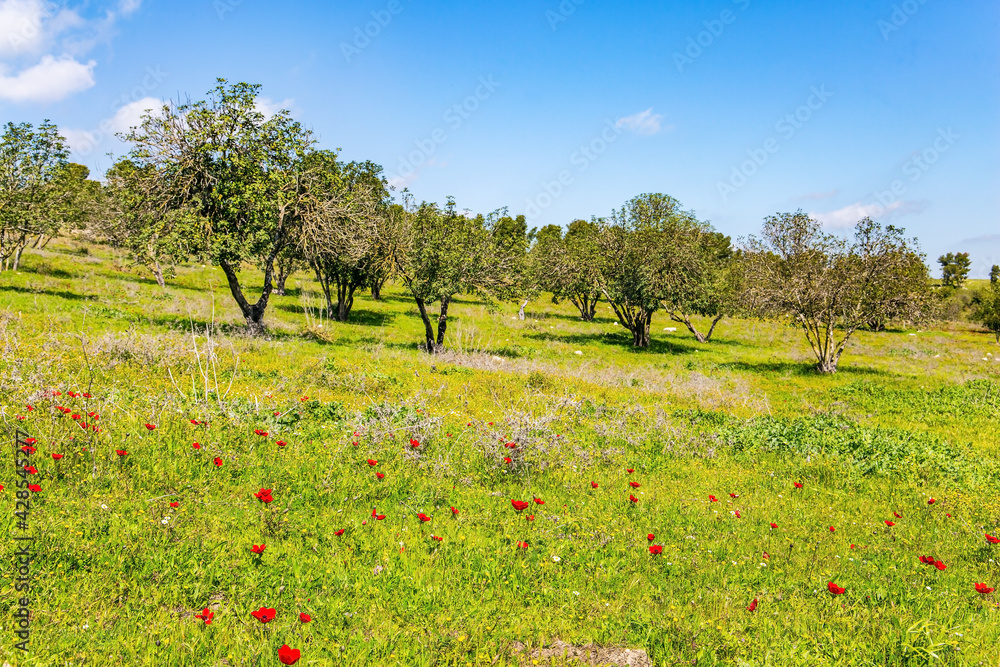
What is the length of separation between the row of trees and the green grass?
9000 millimetres

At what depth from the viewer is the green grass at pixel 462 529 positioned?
3998 mm

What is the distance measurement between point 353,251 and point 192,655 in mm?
20006

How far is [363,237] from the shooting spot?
23062mm

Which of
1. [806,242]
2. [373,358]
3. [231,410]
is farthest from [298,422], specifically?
[806,242]

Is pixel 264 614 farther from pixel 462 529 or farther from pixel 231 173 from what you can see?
pixel 231 173

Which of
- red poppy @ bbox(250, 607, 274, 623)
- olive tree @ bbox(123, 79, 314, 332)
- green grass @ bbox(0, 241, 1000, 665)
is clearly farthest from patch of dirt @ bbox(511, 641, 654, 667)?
olive tree @ bbox(123, 79, 314, 332)

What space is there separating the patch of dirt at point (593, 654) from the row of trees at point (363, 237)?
756 inches

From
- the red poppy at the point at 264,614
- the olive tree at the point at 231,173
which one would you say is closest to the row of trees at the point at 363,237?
the olive tree at the point at 231,173

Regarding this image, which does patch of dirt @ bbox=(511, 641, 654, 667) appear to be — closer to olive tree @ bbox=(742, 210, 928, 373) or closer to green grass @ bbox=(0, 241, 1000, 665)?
green grass @ bbox=(0, 241, 1000, 665)

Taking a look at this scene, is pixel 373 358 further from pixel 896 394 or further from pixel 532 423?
pixel 896 394

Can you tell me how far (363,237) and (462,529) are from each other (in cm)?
1942

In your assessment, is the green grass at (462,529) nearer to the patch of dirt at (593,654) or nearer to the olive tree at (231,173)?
the patch of dirt at (593,654)

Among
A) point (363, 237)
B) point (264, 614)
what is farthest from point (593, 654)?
point (363, 237)

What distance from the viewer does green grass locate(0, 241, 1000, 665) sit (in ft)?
13.1
